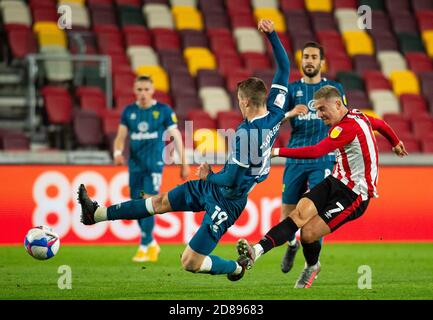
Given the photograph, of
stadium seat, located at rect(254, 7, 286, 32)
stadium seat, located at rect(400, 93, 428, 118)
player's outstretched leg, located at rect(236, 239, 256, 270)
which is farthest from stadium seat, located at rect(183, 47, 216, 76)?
player's outstretched leg, located at rect(236, 239, 256, 270)

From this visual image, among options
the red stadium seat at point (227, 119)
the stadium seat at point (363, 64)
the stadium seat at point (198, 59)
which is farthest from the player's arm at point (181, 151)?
the stadium seat at point (363, 64)

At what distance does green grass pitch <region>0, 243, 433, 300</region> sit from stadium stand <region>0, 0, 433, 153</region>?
13.4ft

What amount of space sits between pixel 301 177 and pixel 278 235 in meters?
1.71

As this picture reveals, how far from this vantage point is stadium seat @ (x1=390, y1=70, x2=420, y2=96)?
19.3 m

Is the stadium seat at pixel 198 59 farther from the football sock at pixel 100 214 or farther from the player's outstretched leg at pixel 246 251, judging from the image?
the player's outstretched leg at pixel 246 251

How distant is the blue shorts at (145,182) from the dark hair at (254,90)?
12.5 ft

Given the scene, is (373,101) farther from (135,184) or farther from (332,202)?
(332,202)

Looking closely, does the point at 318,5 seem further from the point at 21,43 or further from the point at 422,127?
the point at 21,43

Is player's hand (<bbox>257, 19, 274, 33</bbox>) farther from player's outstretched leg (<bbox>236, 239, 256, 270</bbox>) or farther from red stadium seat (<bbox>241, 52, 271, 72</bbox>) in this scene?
red stadium seat (<bbox>241, 52, 271, 72</bbox>)

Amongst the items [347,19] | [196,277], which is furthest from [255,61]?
[196,277]

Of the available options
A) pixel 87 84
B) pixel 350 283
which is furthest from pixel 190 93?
pixel 350 283

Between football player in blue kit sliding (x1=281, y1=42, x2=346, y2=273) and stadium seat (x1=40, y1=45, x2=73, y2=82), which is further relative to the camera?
stadium seat (x1=40, y1=45, x2=73, y2=82)

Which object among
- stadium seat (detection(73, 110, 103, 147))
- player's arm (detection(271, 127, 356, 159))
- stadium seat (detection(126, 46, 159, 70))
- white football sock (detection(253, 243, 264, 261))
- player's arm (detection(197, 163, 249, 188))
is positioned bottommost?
white football sock (detection(253, 243, 264, 261))

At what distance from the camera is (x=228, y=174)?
7.78m
